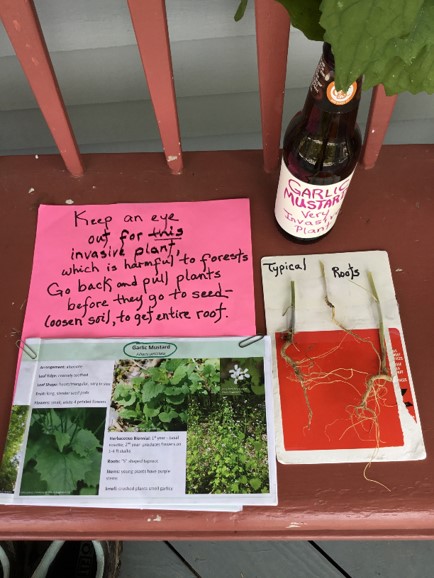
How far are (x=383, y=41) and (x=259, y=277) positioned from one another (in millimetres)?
336

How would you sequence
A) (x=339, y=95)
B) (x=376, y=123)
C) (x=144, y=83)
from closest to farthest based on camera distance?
1. (x=339, y=95)
2. (x=376, y=123)
3. (x=144, y=83)

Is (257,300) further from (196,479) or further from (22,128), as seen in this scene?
(22,128)

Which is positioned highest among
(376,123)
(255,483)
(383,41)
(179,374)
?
(376,123)

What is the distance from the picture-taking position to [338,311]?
1.91ft

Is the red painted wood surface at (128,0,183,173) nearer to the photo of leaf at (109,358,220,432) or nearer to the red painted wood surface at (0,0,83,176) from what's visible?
the red painted wood surface at (0,0,83,176)

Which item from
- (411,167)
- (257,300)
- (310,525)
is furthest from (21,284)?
(411,167)

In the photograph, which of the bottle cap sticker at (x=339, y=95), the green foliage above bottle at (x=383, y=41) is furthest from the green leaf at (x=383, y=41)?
the bottle cap sticker at (x=339, y=95)

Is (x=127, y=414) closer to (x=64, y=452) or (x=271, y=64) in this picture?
(x=64, y=452)

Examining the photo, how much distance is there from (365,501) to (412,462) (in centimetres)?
6

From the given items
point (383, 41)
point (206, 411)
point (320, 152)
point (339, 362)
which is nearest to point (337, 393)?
point (339, 362)

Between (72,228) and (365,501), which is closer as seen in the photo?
(365,501)

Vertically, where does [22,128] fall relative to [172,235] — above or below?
above

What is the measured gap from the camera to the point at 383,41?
0.99ft

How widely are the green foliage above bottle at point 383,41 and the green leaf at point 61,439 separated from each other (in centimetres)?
43
